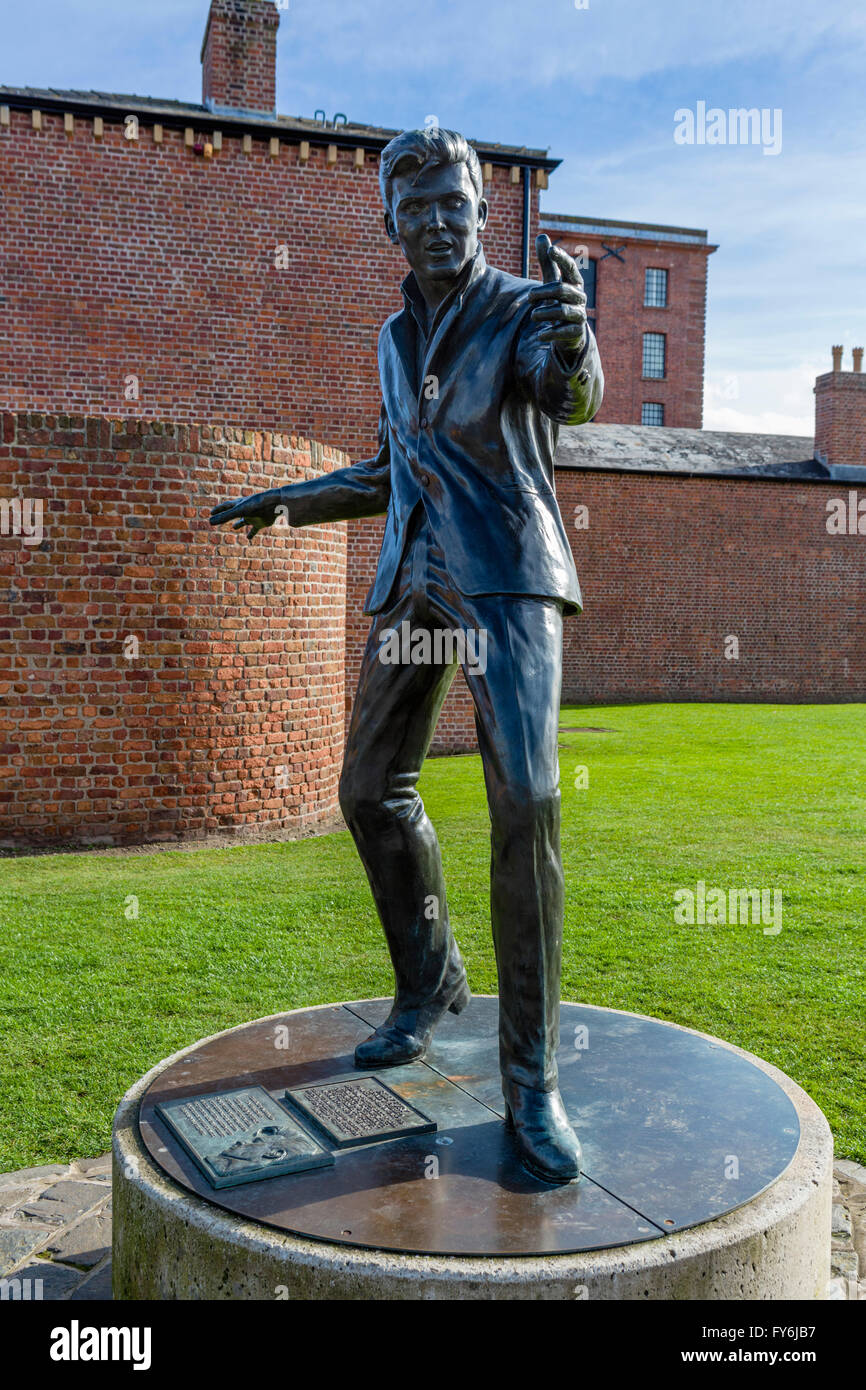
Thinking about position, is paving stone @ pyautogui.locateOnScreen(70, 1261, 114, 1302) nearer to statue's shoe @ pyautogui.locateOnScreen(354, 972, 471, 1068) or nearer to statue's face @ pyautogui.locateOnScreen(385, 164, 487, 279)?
statue's shoe @ pyautogui.locateOnScreen(354, 972, 471, 1068)

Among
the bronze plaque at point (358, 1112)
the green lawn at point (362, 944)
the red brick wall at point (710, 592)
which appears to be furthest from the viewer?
the red brick wall at point (710, 592)

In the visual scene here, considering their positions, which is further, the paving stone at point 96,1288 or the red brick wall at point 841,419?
the red brick wall at point 841,419

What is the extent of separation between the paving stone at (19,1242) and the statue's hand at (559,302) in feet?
9.82

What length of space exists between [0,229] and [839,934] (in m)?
13.3

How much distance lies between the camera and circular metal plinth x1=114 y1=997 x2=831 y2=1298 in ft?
7.77

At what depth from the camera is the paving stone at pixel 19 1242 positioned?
11.1 feet

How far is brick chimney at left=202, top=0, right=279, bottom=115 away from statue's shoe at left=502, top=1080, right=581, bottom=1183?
17.3m

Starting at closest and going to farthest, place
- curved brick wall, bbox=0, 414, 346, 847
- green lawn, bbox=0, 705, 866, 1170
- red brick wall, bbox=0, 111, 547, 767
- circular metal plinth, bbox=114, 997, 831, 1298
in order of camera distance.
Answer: circular metal plinth, bbox=114, 997, 831, 1298, green lawn, bbox=0, 705, 866, 1170, curved brick wall, bbox=0, 414, 346, 847, red brick wall, bbox=0, 111, 547, 767

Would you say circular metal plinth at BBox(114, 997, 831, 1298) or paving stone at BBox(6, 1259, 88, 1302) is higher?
circular metal plinth at BBox(114, 997, 831, 1298)

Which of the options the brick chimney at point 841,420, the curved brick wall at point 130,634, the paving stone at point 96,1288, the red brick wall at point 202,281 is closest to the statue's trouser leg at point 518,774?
the paving stone at point 96,1288

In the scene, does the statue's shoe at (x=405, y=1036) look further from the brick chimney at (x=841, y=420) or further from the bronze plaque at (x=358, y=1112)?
the brick chimney at (x=841, y=420)

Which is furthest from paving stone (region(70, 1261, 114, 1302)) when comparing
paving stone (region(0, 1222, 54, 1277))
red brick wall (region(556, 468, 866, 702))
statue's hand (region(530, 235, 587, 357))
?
red brick wall (region(556, 468, 866, 702))

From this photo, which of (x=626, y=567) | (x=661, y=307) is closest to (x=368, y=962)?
(x=626, y=567)

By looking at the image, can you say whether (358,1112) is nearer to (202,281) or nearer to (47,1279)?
(47,1279)
